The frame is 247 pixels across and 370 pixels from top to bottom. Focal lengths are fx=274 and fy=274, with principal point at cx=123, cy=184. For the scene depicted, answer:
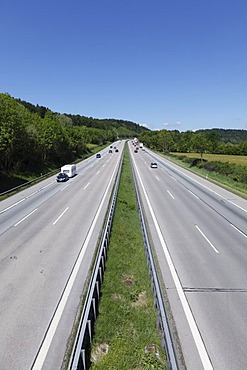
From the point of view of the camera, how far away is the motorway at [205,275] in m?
7.61

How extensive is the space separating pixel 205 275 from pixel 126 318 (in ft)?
14.9

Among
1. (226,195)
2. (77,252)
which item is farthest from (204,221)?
(226,195)

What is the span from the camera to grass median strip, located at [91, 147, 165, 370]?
280 inches

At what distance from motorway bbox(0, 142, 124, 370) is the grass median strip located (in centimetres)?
99

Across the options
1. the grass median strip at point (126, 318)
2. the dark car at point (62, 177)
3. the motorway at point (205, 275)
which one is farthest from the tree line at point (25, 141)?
the grass median strip at point (126, 318)

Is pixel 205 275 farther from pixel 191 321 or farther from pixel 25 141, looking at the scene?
pixel 25 141

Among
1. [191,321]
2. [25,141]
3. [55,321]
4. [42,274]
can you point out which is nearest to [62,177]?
[25,141]

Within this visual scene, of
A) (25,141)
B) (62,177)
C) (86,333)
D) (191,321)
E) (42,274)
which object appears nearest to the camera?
(86,333)

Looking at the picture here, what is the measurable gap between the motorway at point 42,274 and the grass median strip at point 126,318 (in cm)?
99

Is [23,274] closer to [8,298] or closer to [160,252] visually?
[8,298]

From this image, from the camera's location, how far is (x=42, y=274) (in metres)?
11.6

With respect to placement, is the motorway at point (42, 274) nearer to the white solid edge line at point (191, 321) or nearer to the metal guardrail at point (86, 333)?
the metal guardrail at point (86, 333)

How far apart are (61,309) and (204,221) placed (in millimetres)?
13850

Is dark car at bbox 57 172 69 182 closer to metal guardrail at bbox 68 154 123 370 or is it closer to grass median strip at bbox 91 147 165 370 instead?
grass median strip at bbox 91 147 165 370
